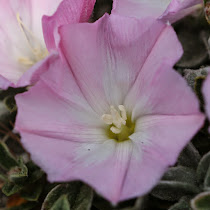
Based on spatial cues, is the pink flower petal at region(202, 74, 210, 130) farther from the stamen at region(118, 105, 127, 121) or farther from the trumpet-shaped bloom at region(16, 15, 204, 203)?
the stamen at region(118, 105, 127, 121)

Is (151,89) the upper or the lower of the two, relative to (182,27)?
upper

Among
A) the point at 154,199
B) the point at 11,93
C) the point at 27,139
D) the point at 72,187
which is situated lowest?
the point at 154,199

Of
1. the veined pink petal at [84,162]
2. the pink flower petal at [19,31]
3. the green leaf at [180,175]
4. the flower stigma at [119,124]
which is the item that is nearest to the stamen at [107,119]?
the flower stigma at [119,124]

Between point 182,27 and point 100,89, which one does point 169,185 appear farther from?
point 182,27

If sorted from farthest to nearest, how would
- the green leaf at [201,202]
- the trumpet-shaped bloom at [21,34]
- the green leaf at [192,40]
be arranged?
the green leaf at [192,40] < the trumpet-shaped bloom at [21,34] < the green leaf at [201,202]

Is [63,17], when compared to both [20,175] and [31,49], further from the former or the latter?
[20,175]

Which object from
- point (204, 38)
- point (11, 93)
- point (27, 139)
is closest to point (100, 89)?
point (27, 139)

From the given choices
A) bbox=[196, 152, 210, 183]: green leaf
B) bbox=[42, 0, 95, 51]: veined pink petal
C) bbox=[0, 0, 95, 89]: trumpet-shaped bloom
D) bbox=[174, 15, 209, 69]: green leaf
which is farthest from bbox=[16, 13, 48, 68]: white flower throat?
bbox=[196, 152, 210, 183]: green leaf

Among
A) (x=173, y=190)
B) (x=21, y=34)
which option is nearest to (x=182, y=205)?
(x=173, y=190)

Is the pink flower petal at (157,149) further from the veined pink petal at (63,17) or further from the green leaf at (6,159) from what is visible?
the green leaf at (6,159)
